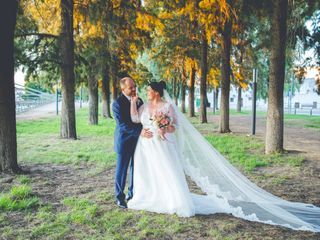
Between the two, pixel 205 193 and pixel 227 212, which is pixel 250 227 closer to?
pixel 227 212

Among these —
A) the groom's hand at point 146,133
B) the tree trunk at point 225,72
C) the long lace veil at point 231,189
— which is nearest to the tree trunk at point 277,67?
the long lace veil at point 231,189

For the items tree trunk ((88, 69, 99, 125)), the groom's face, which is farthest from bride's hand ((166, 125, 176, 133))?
tree trunk ((88, 69, 99, 125))

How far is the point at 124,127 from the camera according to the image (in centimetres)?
578

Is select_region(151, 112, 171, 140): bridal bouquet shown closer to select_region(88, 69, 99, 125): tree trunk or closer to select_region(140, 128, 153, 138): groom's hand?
select_region(140, 128, 153, 138): groom's hand

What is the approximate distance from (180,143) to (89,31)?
12142 millimetres

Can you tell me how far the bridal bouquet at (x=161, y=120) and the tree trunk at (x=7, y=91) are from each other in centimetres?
376

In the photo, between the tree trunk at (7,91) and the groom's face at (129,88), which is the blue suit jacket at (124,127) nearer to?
the groom's face at (129,88)

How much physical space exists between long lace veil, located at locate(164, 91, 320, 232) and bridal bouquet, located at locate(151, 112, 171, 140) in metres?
0.28

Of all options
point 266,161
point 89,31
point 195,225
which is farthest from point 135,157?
point 89,31

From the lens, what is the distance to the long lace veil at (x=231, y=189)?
17.2ft

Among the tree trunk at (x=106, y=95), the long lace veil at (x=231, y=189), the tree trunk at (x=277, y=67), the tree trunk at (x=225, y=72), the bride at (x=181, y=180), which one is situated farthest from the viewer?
the tree trunk at (x=106, y=95)

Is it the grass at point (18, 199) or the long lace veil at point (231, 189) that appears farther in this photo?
the grass at point (18, 199)

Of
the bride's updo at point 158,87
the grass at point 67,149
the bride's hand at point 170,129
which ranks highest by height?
the bride's updo at point 158,87

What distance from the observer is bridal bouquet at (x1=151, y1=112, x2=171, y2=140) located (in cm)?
562
